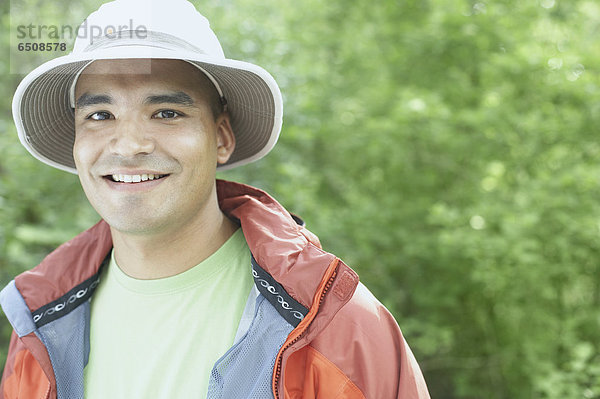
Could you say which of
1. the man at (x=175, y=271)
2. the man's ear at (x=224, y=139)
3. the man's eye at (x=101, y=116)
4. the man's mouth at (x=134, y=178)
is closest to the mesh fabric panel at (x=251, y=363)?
the man at (x=175, y=271)

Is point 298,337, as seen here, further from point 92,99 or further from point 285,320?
point 92,99

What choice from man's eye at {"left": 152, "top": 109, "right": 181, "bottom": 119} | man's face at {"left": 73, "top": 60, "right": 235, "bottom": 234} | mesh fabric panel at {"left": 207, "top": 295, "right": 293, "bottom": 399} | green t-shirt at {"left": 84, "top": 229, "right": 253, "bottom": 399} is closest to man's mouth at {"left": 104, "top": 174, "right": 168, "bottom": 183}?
man's face at {"left": 73, "top": 60, "right": 235, "bottom": 234}

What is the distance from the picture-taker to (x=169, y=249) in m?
1.91

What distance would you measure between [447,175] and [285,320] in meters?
3.39

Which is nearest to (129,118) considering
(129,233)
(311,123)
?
(129,233)

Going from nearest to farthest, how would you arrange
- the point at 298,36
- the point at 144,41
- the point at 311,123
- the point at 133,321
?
1. the point at 144,41
2. the point at 133,321
3. the point at 311,123
4. the point at 298,36

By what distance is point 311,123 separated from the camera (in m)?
4.45

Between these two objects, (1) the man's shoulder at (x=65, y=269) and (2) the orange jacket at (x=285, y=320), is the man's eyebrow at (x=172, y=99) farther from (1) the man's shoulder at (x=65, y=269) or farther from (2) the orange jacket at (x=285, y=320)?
(1) the man's shoulder at (x=65, y=269)

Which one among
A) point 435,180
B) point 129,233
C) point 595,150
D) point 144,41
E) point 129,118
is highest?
point 144,41

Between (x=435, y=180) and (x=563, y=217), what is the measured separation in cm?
119

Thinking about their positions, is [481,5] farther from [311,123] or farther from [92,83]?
[92,83]

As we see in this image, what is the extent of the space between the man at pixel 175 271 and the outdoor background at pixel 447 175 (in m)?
1.74

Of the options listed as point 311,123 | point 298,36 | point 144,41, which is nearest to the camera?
point 144,41

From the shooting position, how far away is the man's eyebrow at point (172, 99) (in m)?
1.75
